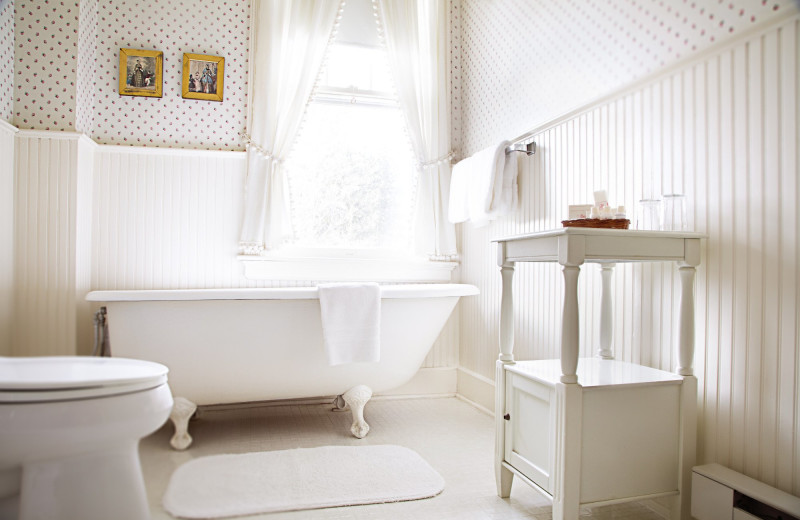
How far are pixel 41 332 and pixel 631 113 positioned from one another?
67.5 inches

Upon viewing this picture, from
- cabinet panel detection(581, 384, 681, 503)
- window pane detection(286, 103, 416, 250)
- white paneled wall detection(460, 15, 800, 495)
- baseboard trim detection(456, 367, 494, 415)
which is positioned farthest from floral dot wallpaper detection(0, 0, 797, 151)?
baseboard trim detection(456, 367, 494, 415)

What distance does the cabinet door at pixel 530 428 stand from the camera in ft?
4.69

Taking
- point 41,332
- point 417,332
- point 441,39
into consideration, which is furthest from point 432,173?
point 41,332

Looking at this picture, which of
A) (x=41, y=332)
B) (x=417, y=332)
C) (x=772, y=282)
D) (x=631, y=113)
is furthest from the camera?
(x=417, y=332)

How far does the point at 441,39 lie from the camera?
9.82 ft

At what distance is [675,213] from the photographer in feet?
4.80

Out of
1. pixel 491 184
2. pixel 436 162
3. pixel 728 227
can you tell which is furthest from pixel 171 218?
pixel 728 227

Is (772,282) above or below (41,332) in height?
above

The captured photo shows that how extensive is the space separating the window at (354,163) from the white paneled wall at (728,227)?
1.28 meters

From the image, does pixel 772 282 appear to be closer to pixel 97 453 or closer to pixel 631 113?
pixel 631 113

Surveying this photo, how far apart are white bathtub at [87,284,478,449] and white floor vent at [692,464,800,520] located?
121 centimetres

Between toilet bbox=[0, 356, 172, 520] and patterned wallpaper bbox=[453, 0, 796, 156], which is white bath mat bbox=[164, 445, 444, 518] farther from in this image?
patterned wallpaper bbox=[453, 0, 796, 156]

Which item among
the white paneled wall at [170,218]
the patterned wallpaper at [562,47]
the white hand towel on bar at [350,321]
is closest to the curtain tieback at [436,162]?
the patterned wallpaper at [562,47]

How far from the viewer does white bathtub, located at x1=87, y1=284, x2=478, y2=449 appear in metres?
1.89
